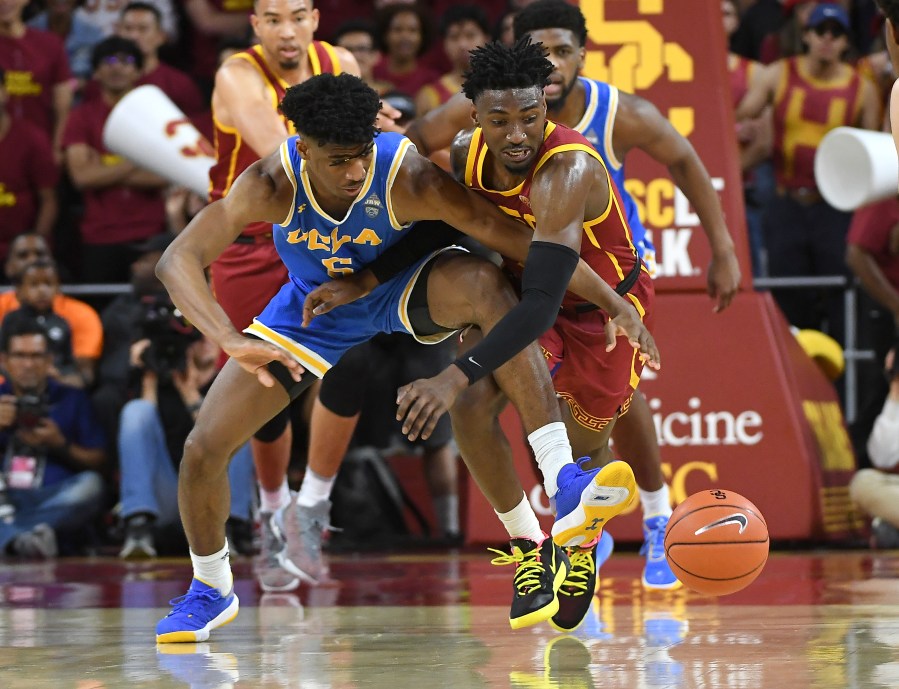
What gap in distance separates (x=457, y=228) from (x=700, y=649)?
4.70 ft

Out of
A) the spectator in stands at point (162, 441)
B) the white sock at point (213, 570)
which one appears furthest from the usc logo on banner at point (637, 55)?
the white sock at point (213, 570)

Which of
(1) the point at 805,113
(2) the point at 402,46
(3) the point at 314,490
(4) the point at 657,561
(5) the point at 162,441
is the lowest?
(4) the point at 657,561

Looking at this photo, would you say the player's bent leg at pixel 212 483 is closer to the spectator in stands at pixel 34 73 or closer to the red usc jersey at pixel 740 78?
A: the red usc jersey at pixel 740 78

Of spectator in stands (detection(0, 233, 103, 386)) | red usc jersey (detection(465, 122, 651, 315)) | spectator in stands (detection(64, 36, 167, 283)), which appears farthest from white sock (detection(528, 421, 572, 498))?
Answer: spectator in stands (detection(64, 36, 167, 283))

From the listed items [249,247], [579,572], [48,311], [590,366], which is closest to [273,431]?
[249,247]

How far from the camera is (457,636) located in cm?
460

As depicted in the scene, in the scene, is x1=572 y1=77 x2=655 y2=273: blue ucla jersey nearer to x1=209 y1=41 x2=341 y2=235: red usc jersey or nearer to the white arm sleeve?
x1=209 y1=41 x2=341 y2=235: red usc jersey

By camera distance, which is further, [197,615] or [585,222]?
[585,222]

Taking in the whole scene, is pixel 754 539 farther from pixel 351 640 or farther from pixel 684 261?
pixel 684 261

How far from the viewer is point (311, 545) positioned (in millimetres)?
6219

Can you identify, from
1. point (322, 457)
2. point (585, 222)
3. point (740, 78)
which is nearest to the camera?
point (585, 222)

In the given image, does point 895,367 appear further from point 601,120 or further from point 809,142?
point 601,120

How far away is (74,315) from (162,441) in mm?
1063

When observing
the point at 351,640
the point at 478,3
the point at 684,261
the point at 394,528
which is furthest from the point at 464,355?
the point at 478,3
